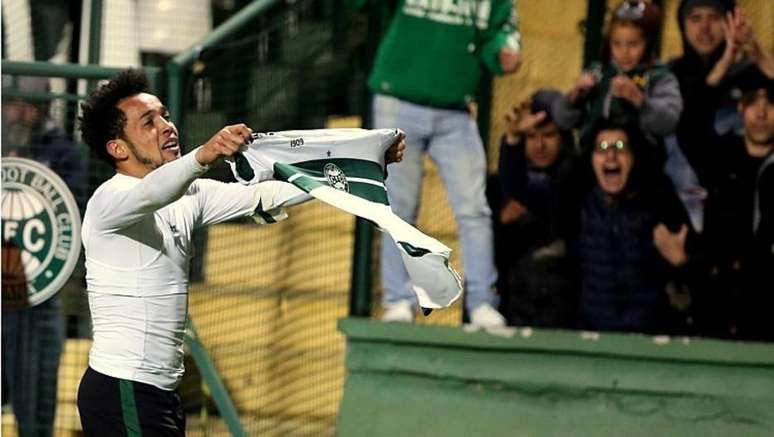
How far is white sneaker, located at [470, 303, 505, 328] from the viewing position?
304 inches

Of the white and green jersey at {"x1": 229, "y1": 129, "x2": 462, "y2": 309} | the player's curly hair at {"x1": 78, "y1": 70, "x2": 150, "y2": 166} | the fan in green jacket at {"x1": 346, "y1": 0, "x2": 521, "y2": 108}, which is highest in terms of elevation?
the fan in green jacket at {"x1": 346, "y1": 0, "x2": 521, "y2": 108}

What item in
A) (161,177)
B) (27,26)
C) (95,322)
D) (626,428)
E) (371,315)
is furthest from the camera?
(27,26)

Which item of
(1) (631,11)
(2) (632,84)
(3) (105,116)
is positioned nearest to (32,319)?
(3) (105,116)

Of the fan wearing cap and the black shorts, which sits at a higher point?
the fan wearing cap

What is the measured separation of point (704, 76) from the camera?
771cm

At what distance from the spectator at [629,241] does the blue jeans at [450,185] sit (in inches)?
18.0

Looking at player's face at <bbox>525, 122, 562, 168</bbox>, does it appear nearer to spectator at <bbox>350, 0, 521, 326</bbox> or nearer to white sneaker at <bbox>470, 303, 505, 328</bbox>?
spectator at <bbox>350, 0, 521, 326</bbox>

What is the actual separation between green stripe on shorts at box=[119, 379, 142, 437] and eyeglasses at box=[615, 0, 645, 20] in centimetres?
329

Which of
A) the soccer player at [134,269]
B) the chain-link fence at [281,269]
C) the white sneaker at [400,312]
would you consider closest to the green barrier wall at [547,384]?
the white sneaker at [400,312]

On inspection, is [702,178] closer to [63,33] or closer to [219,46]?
[219,46]

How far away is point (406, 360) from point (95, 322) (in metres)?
2.49

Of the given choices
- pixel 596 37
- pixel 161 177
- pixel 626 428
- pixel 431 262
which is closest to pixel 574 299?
pixel 626 428

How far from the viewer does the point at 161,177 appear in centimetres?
509

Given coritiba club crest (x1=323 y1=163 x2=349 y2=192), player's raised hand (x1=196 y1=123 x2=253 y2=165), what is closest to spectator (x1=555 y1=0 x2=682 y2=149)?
coritiba club crest (x1=323 y1=163 x2=349 y2=192)
